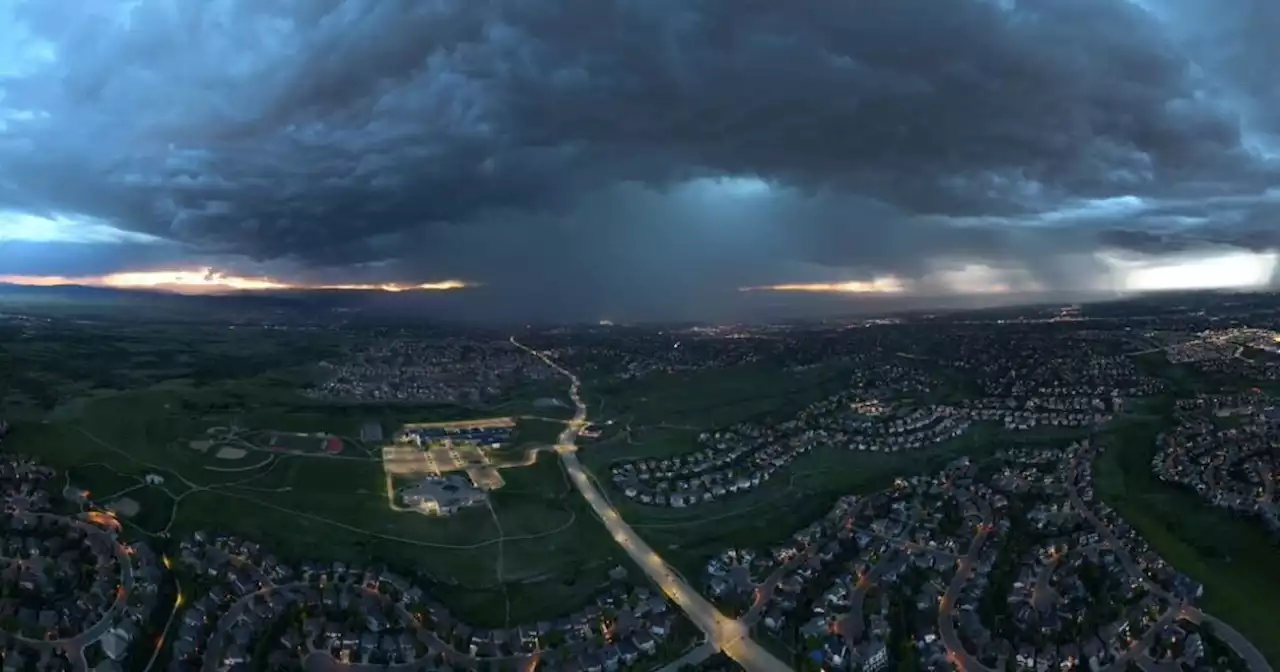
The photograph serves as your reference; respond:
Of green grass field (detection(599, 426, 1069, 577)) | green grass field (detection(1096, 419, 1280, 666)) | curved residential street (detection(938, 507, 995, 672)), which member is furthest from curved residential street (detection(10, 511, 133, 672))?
green grass field (detection(1096, 419, 1280, 666))

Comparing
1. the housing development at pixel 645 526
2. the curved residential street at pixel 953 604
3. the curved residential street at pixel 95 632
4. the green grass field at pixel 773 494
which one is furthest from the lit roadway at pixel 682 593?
the curved residential street at pixel 95 632

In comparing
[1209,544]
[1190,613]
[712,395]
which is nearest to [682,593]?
[1190,613]

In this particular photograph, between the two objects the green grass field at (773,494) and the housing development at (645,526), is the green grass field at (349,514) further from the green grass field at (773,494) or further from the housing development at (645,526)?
the green grass field at (773,494)

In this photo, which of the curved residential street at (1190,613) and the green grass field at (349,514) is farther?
the green grass field at (349,514)

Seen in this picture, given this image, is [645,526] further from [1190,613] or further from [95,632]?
[1190,613]

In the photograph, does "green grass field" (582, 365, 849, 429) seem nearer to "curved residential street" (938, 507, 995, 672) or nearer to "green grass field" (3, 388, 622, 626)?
"green grass field" (3, 388, 622, 626)

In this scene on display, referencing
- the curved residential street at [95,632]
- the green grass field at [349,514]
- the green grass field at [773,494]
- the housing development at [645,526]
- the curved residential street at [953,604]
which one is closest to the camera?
the curved residential street at [95,632]
